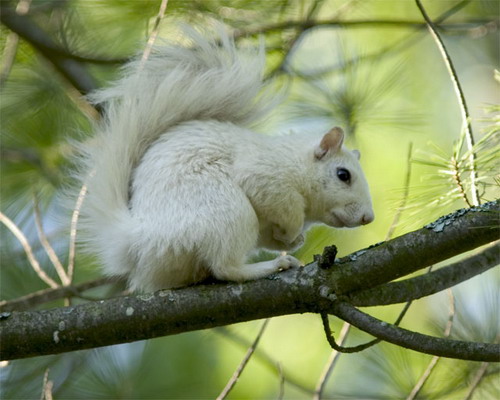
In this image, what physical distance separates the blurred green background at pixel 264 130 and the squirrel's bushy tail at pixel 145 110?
1.99 ft

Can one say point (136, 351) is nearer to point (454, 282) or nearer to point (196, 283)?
point (196, 283)

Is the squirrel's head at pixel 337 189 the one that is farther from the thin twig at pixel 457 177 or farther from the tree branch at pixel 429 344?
the tree branch at pixel 429 344

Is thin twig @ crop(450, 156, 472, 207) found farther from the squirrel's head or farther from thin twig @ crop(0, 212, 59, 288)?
thin twig @ crop(0, 212, 59, 288)

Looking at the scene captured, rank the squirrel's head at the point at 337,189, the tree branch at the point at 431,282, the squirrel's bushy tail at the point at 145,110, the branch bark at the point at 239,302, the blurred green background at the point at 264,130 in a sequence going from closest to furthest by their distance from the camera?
the branch bark at the point at 239,302, the tree branch at the point at 431,282, the squirrel's bushy tail at the point at 145,110, the squirrel's head at the point at 337,189, the blurred green background at the point at 264,130

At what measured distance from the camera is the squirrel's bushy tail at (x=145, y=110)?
2156mm

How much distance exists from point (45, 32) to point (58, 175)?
0.61 meters

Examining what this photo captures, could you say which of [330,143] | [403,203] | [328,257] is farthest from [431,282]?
[330,143]

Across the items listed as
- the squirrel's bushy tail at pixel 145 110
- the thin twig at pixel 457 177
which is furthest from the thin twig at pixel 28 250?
the thin twig at pixel 457 177

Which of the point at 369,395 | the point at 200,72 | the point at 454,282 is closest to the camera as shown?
the point at 454,282

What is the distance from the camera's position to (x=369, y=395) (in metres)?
2.98

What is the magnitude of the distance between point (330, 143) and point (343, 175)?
0.11 metres

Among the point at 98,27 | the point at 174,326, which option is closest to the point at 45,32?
the point at 98,27

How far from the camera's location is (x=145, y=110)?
2240 mm

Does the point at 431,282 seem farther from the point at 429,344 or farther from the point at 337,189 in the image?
the point at 337,189
